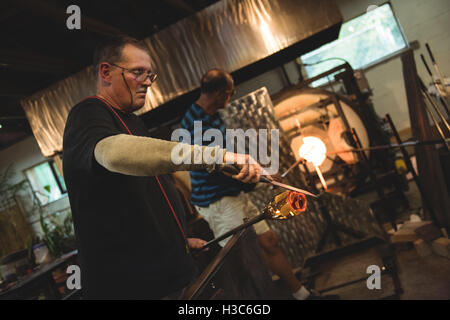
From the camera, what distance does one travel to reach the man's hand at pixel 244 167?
4.09ft

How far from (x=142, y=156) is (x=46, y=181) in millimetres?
12120

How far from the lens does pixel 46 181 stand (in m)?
11.2

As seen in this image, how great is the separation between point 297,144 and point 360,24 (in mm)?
5375

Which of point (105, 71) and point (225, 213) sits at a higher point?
point (105, 71)

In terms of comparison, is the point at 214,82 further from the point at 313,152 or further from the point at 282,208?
the point at 282,208

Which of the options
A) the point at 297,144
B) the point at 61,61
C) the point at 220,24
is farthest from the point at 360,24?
the point at 61,61

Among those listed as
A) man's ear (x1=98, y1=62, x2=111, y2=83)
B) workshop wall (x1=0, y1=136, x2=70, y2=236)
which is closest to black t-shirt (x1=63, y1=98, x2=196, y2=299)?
man's ear (x1=98, y1=62, x2=111, y2=83)

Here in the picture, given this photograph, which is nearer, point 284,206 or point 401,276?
point 284,206

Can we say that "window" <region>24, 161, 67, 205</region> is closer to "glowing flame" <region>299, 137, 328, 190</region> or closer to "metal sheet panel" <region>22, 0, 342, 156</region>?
"metal sheet panel" <region>22, 0, 342, 156</region>

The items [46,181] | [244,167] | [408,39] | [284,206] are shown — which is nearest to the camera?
[244,167]

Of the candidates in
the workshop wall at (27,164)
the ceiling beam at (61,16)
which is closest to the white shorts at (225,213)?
the ceiling beam at (61,16)

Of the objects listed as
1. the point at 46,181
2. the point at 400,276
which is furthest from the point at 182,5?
the point at 46,181

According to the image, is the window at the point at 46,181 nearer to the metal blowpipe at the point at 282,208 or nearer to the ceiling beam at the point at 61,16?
the ceiling beam at the point at 61,16

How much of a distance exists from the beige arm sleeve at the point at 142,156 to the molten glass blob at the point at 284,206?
0.50 metres
